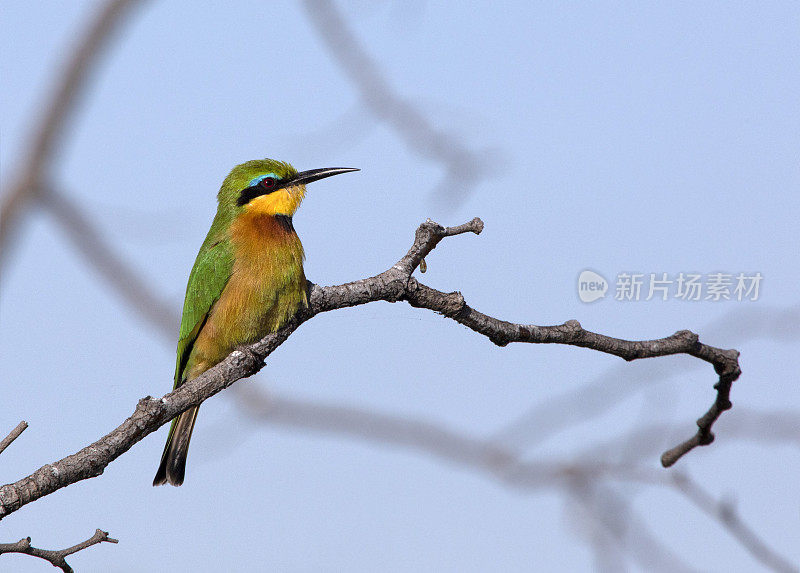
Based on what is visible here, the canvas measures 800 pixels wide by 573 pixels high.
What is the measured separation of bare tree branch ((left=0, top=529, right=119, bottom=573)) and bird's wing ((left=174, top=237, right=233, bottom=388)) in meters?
1.75

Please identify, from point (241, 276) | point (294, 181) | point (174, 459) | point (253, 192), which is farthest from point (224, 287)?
point (174, 459)

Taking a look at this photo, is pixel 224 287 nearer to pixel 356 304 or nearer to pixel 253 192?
pixel 253 192

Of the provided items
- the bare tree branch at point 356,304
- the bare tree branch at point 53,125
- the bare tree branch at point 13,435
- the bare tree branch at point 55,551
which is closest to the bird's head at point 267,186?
the bare tree branch at point 356,304

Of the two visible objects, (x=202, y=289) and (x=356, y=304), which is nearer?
(x=356, y=304)

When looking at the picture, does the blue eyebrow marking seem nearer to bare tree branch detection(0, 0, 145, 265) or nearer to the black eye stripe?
the black eye stripe

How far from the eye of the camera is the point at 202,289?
393 cm

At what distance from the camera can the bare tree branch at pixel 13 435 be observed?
2.16m

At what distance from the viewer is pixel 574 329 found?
9.16 ft

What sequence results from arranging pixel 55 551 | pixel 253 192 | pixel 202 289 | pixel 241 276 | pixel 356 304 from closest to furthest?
1. pixel 55 551
2. pixel 356 304
3. pixel 241 276
4. pixel 202 289
5. pixel 253 192

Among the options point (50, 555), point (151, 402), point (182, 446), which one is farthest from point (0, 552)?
point (182, 446)

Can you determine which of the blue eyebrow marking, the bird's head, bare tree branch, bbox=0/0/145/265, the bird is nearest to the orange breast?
the bird

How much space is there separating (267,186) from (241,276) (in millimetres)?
632

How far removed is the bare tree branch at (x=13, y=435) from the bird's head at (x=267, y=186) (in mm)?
2036

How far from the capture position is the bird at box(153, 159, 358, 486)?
11.9 feet
